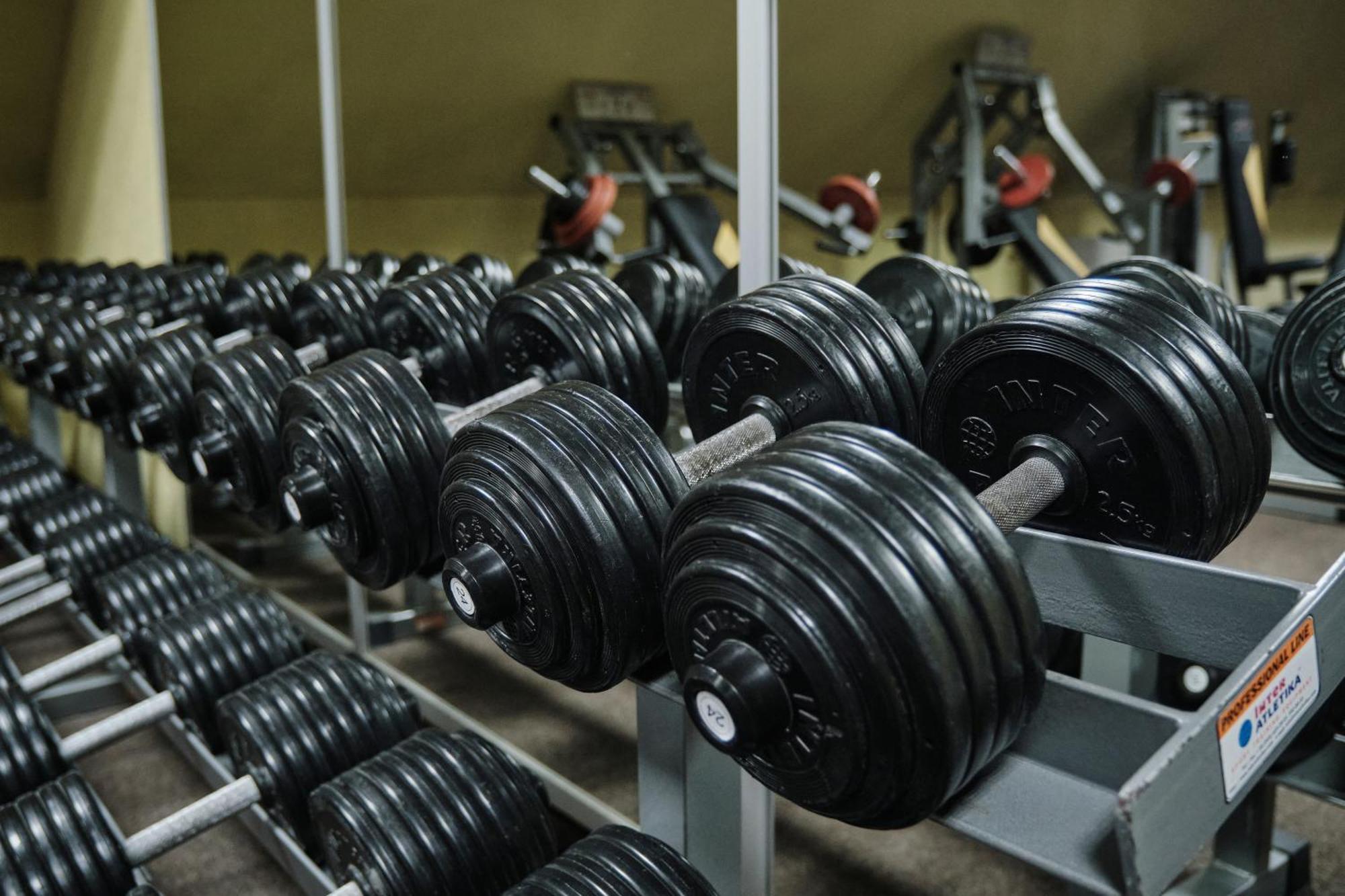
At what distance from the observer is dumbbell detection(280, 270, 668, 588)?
993mm

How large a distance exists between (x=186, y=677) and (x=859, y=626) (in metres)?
1.27

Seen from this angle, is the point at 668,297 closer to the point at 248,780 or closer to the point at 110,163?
the point at 248,780

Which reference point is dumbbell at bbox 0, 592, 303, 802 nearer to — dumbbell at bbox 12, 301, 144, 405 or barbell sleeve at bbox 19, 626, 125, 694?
barbell sleeve at bbox 19, 626, 125, 694

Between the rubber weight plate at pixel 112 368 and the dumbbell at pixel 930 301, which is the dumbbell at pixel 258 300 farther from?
the dumbbell at pixel 930 301

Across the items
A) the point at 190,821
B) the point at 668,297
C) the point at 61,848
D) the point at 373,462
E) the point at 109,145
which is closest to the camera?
the point at 373,462

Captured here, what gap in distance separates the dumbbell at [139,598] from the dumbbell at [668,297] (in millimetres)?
905

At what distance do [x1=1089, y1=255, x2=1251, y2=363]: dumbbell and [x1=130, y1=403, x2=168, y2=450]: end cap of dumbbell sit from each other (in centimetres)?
128

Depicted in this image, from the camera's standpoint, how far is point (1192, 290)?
1.04 meters

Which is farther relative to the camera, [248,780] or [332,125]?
[332,125]

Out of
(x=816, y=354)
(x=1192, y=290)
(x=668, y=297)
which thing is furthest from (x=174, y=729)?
(x=1192, y=290)

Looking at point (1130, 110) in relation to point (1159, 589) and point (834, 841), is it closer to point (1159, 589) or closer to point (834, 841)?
point (834, 841)

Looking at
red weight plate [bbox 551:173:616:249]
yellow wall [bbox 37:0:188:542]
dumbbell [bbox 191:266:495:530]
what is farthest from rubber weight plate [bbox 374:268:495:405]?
yellow wall [bbox 37:0:188:542]

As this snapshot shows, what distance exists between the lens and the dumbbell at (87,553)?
74.7 inches

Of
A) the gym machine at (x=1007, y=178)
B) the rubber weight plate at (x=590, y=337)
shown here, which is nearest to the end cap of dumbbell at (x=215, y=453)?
the rubber weight plate at (x=590, y=337)
